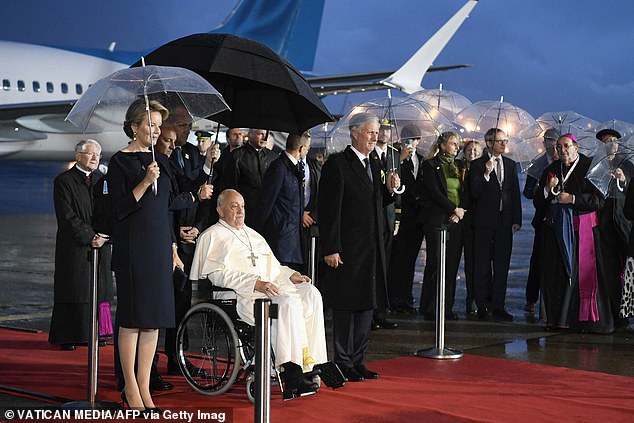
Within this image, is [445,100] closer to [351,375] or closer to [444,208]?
[444,208]

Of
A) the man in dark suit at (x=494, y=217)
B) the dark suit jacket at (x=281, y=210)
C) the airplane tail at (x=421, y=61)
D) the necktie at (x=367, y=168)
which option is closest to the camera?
the necktie at (x=367, y=168)

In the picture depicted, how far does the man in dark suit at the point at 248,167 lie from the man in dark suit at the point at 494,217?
2535 mm

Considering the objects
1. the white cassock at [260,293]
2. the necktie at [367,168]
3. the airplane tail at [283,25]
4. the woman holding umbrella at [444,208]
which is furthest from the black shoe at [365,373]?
the airplane tail at [283,25]

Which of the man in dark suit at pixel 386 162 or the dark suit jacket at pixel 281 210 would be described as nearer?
the dark suit jacket at pixel 281 210

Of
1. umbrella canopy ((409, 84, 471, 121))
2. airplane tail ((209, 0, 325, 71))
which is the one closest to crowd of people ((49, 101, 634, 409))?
umbrella canopy ((409, 84, 471, 121))

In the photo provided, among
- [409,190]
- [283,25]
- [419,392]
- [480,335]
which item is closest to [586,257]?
[480,335]

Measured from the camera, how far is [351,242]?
20.1ft

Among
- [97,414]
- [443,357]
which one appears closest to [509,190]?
[443,357]

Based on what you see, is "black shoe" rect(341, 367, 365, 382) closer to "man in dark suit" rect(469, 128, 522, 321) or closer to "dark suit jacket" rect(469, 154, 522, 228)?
"man in dark suit" rect(469, 128, 522, 321)

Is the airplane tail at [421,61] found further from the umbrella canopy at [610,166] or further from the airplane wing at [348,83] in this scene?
the umbrella canopy at [610,166]

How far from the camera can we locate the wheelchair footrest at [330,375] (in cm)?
550

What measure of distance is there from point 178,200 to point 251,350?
3.10ft

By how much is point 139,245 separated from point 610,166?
464cm

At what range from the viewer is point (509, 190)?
9164 mm
